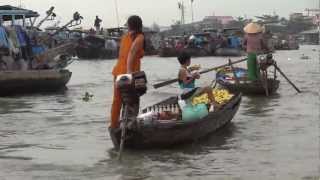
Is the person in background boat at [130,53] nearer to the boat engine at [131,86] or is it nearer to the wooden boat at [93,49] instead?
the boat engine at [131,86]

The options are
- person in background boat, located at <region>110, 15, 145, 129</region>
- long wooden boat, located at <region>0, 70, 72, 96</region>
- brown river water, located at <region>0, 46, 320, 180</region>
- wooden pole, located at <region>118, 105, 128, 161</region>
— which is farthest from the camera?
long wooden boat, located at <region>0, 70, 72, 96</region>

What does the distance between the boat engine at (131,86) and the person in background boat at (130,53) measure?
0.22 metres

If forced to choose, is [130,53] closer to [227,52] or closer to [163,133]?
[163,133]

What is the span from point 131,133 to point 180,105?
3.71 feet

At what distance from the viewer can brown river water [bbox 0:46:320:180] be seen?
784cm

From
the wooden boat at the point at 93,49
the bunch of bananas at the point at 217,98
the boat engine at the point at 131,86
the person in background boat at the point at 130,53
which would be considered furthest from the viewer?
the wooden boat at the point at 93,49

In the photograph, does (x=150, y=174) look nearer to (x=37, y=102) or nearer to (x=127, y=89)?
(x=127, y=89)

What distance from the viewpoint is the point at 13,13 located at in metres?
20.9

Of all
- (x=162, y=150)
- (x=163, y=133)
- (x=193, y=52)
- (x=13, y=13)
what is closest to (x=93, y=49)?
(x=193, y=52)

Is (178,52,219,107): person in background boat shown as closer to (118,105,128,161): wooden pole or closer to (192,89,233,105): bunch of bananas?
(192,89,233,105): bunch of bananas

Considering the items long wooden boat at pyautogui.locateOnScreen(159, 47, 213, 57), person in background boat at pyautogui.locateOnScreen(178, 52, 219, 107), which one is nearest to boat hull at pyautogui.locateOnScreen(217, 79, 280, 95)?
person in background boat at pyautogui.locateOnScreen(178, 52, 219, 107)

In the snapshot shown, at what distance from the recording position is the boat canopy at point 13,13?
819 inches

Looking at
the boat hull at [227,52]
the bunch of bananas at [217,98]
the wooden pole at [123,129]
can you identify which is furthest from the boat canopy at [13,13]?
the boat hull at [227,52]

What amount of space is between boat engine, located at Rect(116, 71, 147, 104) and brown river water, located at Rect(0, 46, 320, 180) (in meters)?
0.80
